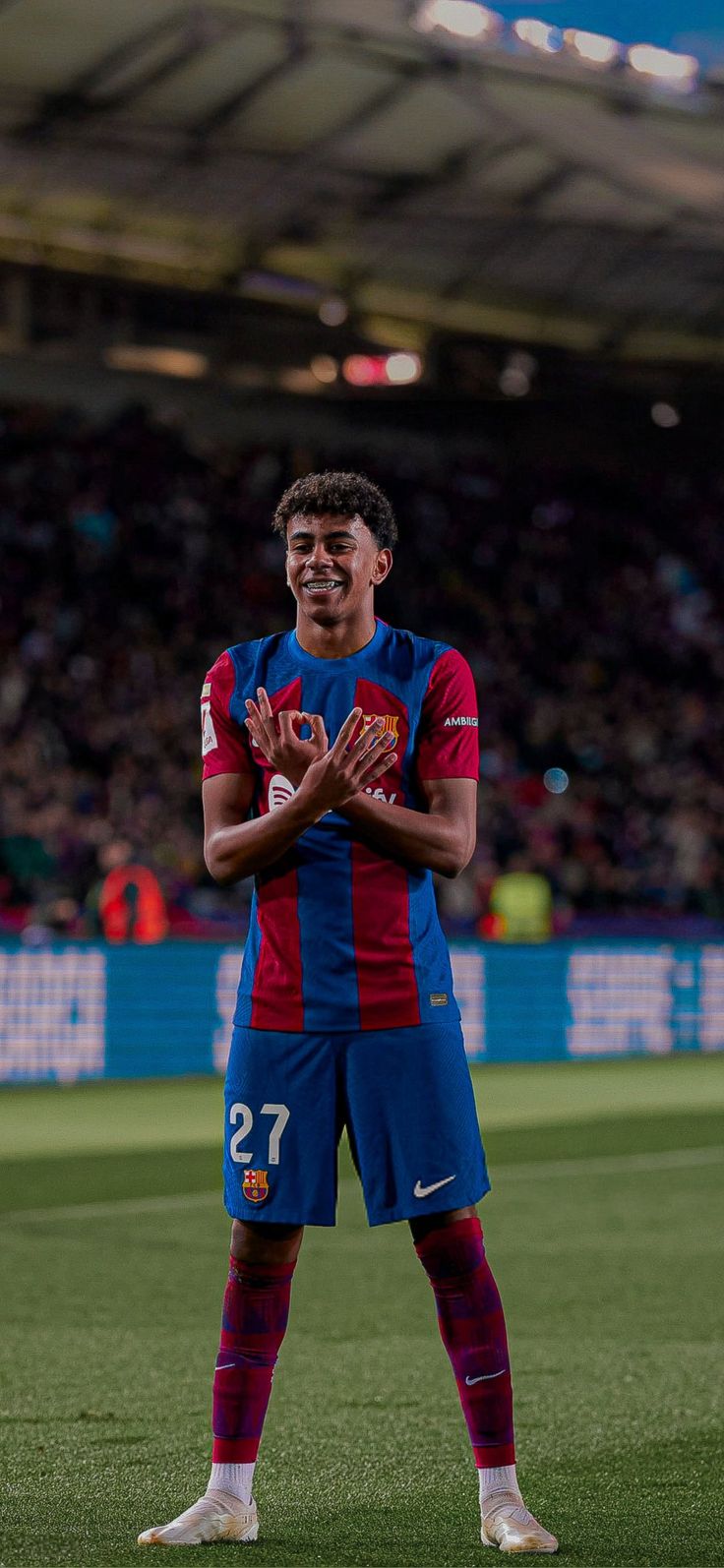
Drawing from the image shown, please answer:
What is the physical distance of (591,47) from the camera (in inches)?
844

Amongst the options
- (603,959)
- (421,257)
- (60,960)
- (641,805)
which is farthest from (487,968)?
(421,257)

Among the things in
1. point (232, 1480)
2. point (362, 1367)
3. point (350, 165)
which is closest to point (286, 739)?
point (232, 1480)

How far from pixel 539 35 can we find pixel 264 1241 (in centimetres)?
1861

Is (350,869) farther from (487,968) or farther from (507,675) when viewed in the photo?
(507,675)

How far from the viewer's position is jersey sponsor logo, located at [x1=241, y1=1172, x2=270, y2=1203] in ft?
14.4

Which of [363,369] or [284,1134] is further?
[363,369]

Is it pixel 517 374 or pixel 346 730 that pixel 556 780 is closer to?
pixel 517 374

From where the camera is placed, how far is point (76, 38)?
2002cm

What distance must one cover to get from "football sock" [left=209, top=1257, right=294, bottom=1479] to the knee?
2 cm

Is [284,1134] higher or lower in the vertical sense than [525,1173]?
higher

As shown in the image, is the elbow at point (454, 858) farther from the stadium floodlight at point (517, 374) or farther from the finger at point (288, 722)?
the stadium floodlight at point (517, 374)

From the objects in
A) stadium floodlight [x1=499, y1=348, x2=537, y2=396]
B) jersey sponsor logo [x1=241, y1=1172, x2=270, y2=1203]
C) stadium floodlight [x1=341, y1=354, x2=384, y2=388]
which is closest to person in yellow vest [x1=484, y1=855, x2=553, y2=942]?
stadium floodlight [x1=341, y1=354, x2=384, y2=388]

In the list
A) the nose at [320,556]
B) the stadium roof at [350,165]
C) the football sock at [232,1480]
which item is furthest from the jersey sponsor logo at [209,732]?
the stadium roof at [350,165]

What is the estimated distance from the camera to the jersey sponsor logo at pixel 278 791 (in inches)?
176
